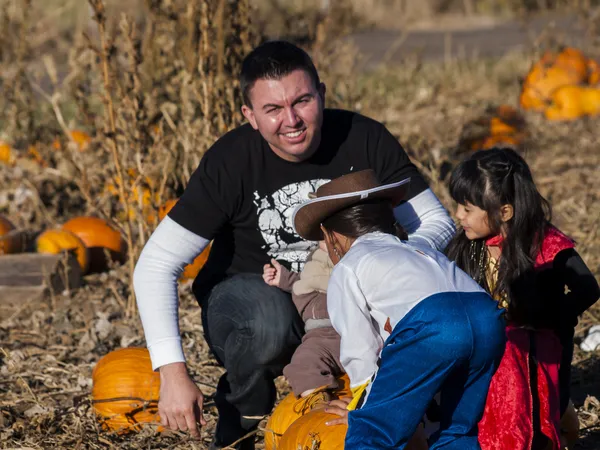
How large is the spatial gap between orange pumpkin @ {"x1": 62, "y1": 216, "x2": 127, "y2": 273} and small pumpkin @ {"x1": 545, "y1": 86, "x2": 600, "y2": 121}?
4.80m

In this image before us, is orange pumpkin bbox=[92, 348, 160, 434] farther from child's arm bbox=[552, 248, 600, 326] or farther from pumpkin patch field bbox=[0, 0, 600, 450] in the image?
child's arm bbox=[552, 248, 600, 326]

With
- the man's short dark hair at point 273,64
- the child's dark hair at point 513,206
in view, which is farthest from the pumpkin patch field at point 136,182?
the man's short dark hair at point 273,64

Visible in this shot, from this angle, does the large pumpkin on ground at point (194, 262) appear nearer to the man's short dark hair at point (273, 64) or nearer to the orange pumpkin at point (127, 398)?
the orange pumpkin at point (127, 398)

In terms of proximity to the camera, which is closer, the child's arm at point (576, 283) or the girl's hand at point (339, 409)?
the girl's hand at point (339, 409)

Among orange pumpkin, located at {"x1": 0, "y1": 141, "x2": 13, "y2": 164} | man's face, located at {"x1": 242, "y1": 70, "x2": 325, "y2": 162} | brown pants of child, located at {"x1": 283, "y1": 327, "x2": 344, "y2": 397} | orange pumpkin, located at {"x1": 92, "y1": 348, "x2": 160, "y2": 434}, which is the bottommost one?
orange pumpkin, located at {"x1": 92, "y1": 348, "x2": 160, "y2": 434}

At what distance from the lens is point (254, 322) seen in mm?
3506

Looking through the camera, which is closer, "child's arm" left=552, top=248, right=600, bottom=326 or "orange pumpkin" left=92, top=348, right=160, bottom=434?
"child's arm" left=552, top=248, right=600, bottom=326

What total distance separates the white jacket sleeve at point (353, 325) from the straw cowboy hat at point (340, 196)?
211mm

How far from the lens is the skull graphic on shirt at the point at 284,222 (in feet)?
12.1

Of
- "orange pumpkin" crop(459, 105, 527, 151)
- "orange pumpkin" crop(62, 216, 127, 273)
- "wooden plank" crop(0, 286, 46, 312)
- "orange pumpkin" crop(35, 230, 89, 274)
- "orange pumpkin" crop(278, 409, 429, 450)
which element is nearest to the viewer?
"orange pumpkin" crop(278, 409, 429, 450)

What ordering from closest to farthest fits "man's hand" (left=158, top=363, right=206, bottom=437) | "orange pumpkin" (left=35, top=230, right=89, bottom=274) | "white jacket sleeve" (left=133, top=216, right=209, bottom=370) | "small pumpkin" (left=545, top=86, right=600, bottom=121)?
"man's hand" (left=158, top=363, right=206, bottom=437)
"white jacket sleeve" (left=133, top=216, right=209, bottom=370)
"orange pumpkin" (left=35, top=230, right=89, bottom=274)
"small pumpkin" (left=545, top=86, right=600, bottom=121)

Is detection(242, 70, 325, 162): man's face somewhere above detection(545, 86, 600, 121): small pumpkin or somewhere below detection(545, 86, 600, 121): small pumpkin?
above

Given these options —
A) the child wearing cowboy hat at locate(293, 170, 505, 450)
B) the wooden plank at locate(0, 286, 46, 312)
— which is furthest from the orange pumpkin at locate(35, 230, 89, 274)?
the child wearing cowboy hat at locate(293, 170, 505, 450)

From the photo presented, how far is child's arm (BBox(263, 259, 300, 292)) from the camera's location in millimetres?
3631
